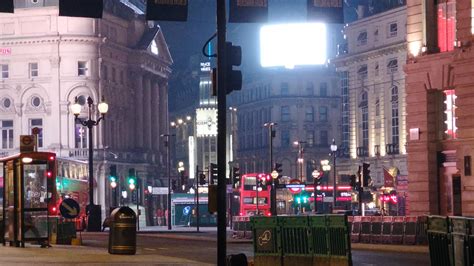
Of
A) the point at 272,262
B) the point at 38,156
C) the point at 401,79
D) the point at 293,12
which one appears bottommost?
the point at 272,262

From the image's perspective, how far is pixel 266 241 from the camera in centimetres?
2922

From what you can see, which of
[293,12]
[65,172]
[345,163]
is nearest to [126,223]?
[65,172]

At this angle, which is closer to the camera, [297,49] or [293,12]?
[297,49]

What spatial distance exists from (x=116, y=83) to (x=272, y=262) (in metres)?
113

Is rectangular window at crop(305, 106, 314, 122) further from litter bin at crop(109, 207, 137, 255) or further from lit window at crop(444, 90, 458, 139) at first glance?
litter bin at crop(109, 207, 137, 255)

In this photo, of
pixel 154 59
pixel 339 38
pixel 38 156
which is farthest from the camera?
pixel 339 38

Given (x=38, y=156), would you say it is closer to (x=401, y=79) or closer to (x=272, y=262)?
(x=272, y=262)

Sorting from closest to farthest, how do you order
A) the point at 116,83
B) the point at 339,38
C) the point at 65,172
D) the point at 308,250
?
1. the point at 308,250
2. the point at 65,172
3. the point at 116,83
4. the point at 339,38

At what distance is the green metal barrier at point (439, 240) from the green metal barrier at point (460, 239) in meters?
0.31

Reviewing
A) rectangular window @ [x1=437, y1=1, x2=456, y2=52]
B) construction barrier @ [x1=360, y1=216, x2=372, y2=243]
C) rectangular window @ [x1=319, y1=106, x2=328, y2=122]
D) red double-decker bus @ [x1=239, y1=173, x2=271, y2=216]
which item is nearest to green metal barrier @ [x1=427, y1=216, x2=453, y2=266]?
construction barrier @ [x1=360, y1=216, x2=372, y2=243]

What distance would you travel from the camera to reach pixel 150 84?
153500 millimetres

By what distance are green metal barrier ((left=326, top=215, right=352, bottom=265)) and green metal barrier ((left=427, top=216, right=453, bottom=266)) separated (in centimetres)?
544

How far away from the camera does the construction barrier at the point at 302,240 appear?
2705 cm

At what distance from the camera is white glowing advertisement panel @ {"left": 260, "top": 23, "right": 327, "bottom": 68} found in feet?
497
